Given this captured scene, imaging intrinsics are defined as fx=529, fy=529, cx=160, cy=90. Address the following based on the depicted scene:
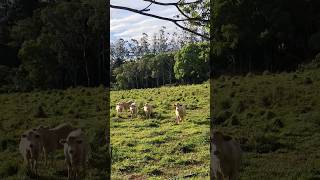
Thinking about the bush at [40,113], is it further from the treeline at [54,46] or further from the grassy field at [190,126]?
the treeline at [54,46]

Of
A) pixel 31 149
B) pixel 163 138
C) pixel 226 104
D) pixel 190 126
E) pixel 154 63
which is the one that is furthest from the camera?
pixel 154 63

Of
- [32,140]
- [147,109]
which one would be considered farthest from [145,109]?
[32,140]

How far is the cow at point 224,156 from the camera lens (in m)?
6.00

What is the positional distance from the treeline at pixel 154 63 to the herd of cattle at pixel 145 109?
1.47ft

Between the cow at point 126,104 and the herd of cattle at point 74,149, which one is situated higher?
the cow at point 126,104

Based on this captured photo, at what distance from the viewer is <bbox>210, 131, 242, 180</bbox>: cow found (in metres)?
6.00

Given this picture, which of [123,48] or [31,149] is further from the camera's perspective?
[123,48]

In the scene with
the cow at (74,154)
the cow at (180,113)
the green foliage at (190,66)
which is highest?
the green foliage at (190,66)

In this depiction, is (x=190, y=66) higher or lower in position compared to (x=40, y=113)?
higher

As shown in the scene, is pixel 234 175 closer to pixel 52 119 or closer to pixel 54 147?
pixel 54 147

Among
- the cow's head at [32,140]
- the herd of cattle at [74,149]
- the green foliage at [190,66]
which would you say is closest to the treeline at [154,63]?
the green foliage at [190,66]

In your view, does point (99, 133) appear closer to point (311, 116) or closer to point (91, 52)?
point (91, 52)

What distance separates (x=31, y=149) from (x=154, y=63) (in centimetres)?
514

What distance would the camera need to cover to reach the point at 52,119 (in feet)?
29.1
